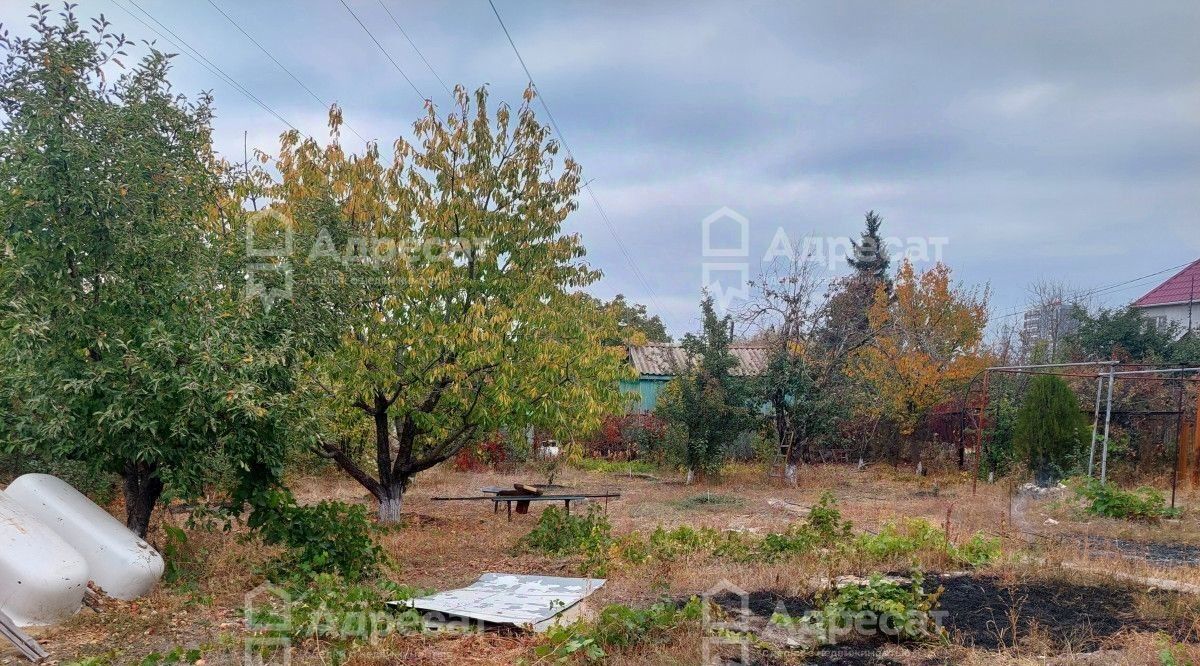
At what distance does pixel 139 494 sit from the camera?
719 cm

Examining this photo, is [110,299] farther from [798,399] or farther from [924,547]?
[798,399]

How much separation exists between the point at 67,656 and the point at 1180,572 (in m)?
8.00

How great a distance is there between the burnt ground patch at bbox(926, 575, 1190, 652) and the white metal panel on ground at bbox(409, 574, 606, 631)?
8.53 feet

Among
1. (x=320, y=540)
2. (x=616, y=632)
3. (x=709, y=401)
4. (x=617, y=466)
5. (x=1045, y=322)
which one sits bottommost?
(x=617, y=466)

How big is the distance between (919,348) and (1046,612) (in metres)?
16.2

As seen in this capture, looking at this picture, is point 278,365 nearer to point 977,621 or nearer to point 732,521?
point 977,621

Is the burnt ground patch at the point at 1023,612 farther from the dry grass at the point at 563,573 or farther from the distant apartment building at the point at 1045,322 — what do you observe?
the distant apartment building at the point at 1045,322

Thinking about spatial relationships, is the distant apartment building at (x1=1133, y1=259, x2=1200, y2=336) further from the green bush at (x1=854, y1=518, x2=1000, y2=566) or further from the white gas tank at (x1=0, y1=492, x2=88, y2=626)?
the white gas tank at (x1=0, y1=492, x2=88, y2=626)

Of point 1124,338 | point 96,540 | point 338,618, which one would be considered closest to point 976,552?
point 338,618

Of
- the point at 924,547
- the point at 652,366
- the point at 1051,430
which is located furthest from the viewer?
the point at 652,366

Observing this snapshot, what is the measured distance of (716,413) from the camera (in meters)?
16.6

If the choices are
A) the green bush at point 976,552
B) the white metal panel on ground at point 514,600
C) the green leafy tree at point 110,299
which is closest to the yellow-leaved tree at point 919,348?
the green bush at point 976,552

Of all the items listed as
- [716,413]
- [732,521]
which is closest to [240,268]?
[732,521]

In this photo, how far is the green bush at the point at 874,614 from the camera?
16.6 feet
